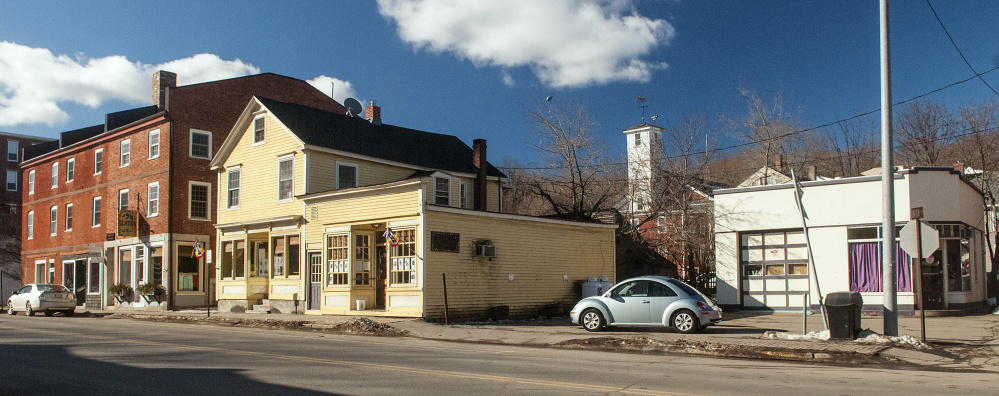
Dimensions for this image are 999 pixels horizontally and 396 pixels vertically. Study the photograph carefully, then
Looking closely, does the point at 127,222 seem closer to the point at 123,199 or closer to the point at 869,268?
the point at 123,199

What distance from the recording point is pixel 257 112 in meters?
28.7

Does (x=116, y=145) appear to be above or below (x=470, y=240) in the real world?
above

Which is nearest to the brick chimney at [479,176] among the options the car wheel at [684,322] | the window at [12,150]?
the car wheel at [684,322]

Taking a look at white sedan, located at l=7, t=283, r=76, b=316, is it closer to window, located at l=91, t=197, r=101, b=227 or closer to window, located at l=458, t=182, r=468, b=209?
window, located at l=91, t=197, r=101, b=227

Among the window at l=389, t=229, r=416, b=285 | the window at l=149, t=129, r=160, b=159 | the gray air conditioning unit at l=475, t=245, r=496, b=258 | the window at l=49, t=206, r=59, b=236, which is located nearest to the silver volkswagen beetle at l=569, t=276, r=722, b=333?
the gray air conditioning unit at l=475, t=245, r=496, b=258

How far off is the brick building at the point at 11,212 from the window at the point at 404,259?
39.7 meters

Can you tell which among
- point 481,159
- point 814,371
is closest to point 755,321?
point 814,371

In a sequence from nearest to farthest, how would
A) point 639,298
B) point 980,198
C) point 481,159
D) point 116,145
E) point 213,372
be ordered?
point 213,372 → point 639,298 → point 980,198 → point 481,159 → point 116,145

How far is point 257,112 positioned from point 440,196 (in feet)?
27.2

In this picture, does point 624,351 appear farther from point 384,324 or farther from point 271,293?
→ point 271,293

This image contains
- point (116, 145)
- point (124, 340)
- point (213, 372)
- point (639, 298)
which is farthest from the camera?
point (116, 145)

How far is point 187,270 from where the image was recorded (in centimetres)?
3297

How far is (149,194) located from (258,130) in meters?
8.91

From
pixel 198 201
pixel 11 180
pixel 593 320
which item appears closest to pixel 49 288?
pixel 198 201
